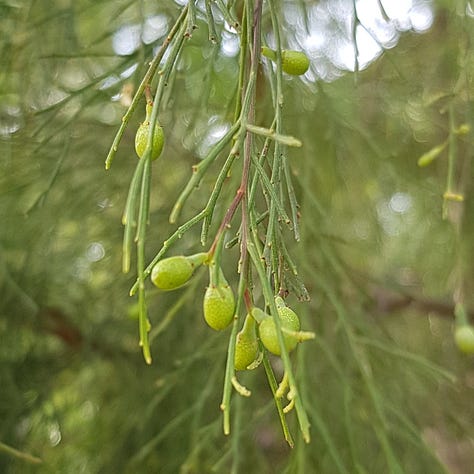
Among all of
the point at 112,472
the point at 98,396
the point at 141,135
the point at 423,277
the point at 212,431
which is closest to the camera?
the point at 141,135

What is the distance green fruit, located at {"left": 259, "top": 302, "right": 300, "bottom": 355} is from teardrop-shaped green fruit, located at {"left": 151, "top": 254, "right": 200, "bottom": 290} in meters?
0.09

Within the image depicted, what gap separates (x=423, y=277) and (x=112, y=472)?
1573 mm

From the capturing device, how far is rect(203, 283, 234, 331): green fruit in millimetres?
698

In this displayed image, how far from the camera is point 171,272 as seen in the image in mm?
703

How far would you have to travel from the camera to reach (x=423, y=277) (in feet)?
9.73

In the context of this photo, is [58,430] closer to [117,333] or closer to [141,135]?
[117,333]

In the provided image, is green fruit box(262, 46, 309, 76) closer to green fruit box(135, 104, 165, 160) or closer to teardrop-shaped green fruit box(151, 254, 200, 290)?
green fruit box(135, 104, 165, 160)

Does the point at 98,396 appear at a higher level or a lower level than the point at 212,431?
lower

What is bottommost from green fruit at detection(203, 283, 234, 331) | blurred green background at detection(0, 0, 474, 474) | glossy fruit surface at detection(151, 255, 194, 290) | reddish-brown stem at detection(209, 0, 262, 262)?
blurred green background at detection(0, 0, 474, 474)

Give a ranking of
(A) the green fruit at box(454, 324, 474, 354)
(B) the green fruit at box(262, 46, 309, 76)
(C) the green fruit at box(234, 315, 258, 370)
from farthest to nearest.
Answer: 1. (A) the green fruit at box(454, 324, 474, 354)
2. (B) the green fruit at box(262, 46, 309, 76)
3. (C) the green fruit at box(234, 315, 258, 370)

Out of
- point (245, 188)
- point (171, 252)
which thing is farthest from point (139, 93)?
point (171, 252)

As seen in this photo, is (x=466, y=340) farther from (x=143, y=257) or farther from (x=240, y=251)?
(x=143, y=257)

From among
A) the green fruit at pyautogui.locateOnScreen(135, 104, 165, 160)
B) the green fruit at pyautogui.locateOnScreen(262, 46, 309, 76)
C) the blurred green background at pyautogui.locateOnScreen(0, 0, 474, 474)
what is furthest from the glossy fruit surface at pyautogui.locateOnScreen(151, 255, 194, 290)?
the blurred green background at pyautogui.locateOnScreen(0, 0, 474, 474)

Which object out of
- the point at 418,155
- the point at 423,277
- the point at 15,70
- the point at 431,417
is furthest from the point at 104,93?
the point at 423,277
